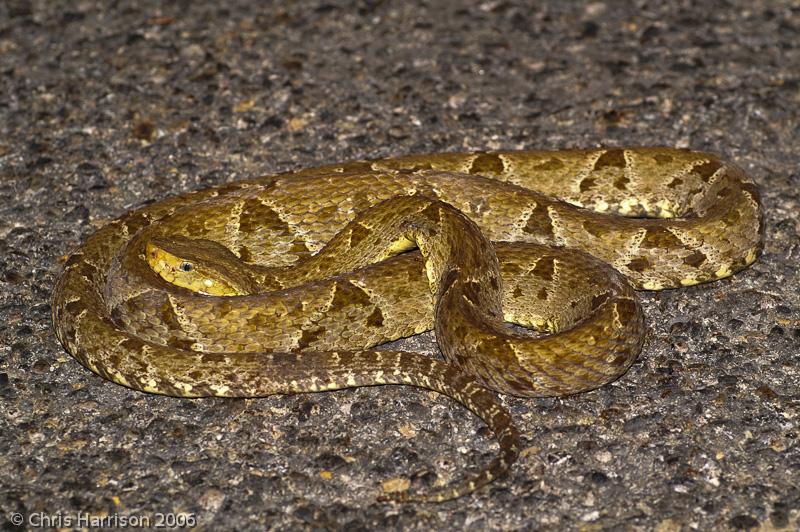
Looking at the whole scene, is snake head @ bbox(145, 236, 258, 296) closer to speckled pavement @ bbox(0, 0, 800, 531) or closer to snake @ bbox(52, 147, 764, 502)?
snake @ bbox(52, 147, 764, 502)

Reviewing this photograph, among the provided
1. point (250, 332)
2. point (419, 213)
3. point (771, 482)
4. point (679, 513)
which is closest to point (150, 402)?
point (250, 332)

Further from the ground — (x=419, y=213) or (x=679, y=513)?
(x=419, y=213)

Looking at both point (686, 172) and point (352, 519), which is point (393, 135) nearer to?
point (686, 172)

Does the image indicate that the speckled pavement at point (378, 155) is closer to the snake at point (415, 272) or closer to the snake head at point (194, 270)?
the snake at point (415, 272)

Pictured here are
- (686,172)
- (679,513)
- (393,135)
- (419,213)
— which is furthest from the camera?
(393,135)

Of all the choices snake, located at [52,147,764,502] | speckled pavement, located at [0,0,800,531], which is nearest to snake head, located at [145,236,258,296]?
snake, located at [52,147,764,502]

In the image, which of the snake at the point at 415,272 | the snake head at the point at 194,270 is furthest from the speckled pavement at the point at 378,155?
the snake head at the point at 194,270

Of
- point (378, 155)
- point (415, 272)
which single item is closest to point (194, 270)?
point (415, 272)

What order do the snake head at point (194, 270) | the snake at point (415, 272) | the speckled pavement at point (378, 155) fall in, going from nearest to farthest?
1. the speckled pavement at point (378, 155)
2. the snake at point (415, 272)
3. the snake head at point (194, 270)
